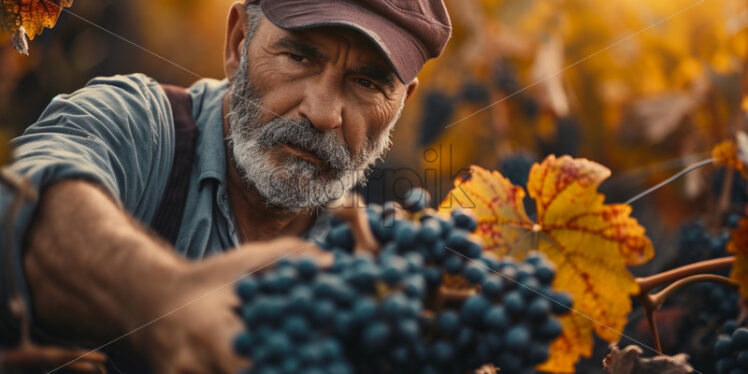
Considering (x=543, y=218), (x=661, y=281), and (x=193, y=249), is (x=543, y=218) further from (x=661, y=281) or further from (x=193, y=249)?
(x=193, y=249)

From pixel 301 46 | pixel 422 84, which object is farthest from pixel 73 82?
pixel 422 84

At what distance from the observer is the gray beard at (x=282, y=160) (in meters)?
1.29

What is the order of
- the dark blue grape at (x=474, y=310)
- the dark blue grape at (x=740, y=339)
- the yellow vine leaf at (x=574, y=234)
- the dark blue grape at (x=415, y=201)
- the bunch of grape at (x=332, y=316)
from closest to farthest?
the bunch of grape at (x=332, y=316) → the dark blue grape at (x=474, y=310) → the dark blue grape at (x=415, y=201) → the yellow vine leaf at (x=574, y=234) → the dark blue grape at (x=740, y=339)

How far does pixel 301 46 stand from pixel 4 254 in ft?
2.26

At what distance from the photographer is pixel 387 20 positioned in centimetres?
128

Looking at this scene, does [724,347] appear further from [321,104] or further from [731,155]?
[321,104]

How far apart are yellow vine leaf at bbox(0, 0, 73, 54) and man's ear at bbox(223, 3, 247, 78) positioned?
42cm

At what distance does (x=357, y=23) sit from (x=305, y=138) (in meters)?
0.25

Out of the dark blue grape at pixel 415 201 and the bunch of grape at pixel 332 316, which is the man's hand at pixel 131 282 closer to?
the bunch of grape at pixel 332 316

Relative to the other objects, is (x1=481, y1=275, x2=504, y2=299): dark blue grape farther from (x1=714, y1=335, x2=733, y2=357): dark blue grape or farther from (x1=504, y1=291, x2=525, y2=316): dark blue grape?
(x1=714, y1=335, x2=733, y2=357): dark blue grape

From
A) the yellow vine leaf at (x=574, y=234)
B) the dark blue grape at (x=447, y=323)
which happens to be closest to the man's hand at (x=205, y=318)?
the dark blue grape at (x=447, y=323)

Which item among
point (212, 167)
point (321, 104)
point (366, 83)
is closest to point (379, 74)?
point (366, 83)

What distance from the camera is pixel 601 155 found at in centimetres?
223

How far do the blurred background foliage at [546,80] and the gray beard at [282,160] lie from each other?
1.33ft
